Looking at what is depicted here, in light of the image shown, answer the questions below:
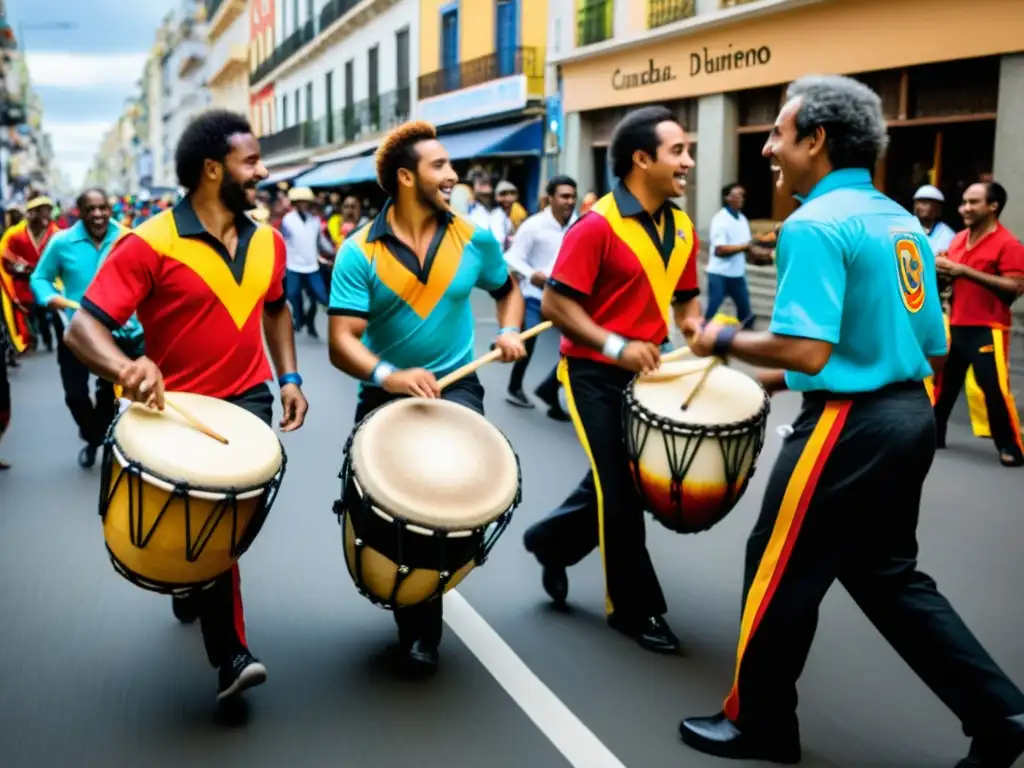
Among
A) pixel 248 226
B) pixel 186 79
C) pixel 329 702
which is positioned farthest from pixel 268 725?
pixel 186 79

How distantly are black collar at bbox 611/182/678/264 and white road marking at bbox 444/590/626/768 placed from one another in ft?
5.16

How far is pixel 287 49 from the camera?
49125 millimetres

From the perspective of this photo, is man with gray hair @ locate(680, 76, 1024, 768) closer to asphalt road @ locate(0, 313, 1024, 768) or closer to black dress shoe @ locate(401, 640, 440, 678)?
asphalt road @ locate(0, 313, 1024, 768)

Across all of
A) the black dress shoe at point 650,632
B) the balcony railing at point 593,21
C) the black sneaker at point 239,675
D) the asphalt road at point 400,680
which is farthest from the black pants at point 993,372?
the balcony railing at point 593,21

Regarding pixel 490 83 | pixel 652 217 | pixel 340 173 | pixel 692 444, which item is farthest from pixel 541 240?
pixel 340 173

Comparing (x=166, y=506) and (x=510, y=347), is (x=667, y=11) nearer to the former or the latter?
(x=510, y=347)

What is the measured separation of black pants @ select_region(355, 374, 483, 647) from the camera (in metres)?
4.30

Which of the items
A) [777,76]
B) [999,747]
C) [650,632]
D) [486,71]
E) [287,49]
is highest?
[287,49]

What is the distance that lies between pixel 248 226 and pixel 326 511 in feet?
8.96

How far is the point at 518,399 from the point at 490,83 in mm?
18607

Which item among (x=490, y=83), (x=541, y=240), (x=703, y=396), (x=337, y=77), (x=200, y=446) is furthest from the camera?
(x=337, y=77)

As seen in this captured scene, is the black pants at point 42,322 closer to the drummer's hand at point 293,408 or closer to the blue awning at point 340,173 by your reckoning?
the drummer's hand at point 293,408

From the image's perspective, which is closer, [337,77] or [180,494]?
[180,494]

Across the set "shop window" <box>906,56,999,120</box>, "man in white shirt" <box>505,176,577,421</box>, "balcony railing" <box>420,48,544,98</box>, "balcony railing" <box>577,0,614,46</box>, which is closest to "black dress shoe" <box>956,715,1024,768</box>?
"man in white shirt" <box>505,176,577,421</box>
